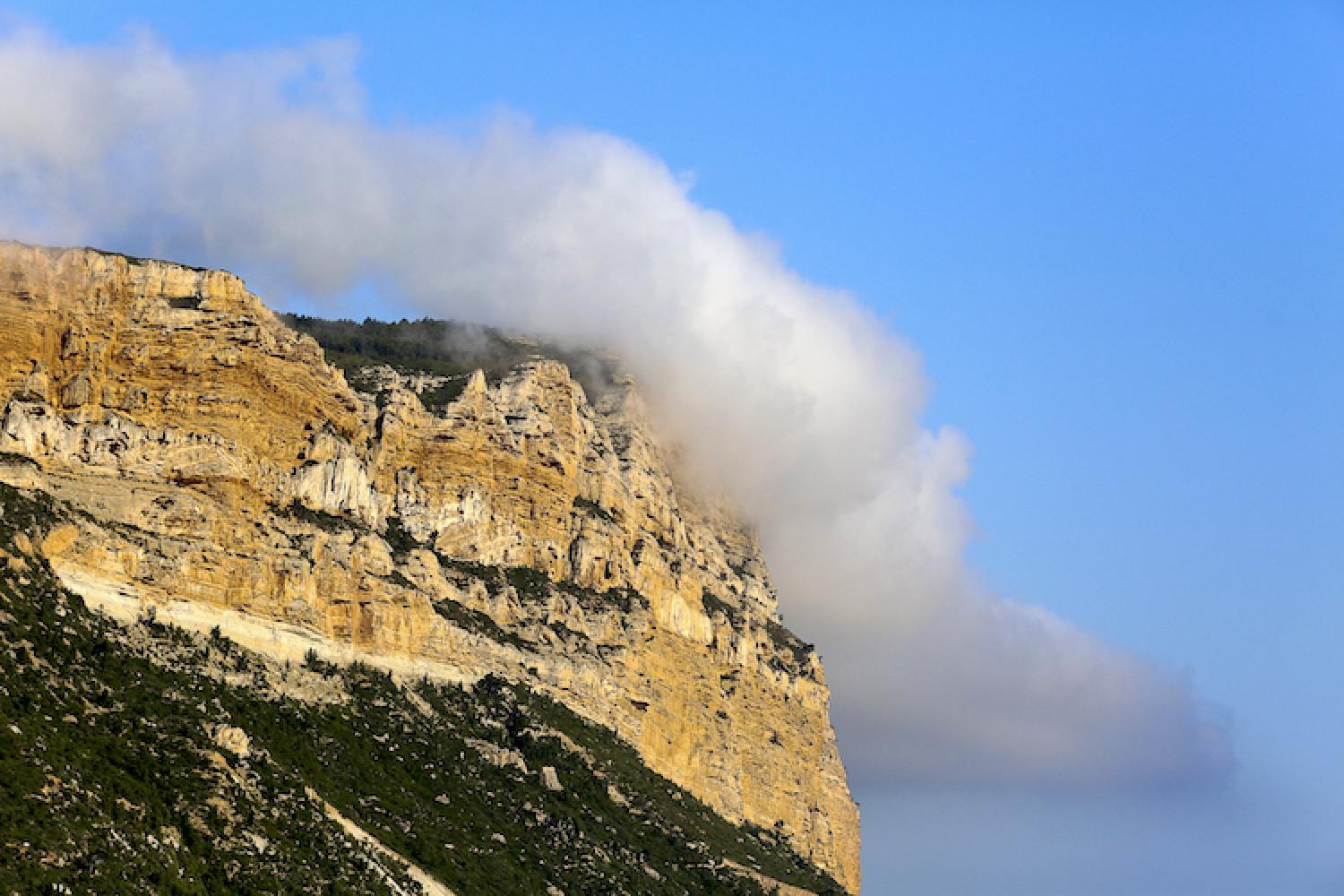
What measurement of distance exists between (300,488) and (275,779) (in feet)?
118

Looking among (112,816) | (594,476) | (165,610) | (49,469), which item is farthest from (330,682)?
(594,476)

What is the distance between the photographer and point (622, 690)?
181750 mm

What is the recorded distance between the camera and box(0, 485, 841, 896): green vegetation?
348ft

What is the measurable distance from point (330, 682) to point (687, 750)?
182 ft

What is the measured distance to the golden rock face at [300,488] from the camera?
142 meters

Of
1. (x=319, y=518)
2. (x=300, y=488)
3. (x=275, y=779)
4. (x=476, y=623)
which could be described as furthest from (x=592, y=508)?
(x=275, y=779)

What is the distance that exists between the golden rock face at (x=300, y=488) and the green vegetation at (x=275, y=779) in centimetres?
345

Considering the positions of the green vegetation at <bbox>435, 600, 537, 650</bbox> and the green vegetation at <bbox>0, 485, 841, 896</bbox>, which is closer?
the green vegetation at <bbox>0, 485, 841, 896</bbox>

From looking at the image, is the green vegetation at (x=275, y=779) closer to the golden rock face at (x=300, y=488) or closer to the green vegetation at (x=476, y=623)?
the golden rock face at (x=300, y=488)

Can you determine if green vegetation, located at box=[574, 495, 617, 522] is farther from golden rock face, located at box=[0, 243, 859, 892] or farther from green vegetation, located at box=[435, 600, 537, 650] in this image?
green vegetation, located at box=[435, 600, 537, 650]

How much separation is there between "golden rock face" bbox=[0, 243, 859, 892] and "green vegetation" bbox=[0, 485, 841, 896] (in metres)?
3.45

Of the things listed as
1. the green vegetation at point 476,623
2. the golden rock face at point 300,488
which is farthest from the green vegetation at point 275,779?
the green vegetation at point 476,623

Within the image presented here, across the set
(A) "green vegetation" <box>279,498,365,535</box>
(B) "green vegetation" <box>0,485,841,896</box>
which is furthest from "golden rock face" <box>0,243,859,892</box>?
(B) "green vegetation" <box>0,485,841,896</box>

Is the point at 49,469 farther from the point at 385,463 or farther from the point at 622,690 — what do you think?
the point at 622,690
